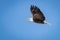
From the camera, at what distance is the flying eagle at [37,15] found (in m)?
13.9

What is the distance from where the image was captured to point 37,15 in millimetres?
14305

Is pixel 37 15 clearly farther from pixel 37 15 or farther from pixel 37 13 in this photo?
pixel 37 13

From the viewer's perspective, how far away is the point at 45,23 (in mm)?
14984

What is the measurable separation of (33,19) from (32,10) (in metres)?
0.69

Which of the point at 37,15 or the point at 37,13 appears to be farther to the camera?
the point at 37,15

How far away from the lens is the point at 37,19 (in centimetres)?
1459

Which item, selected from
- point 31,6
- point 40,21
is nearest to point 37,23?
point 40,21

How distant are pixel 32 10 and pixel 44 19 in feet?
2.41

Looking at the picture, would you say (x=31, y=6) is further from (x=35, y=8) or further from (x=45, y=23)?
(x=45, y=23)

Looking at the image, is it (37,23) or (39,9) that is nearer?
(39,9)

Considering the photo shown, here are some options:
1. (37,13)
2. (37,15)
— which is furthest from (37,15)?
(37,13)

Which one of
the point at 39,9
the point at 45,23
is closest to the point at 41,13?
the point at 39,9

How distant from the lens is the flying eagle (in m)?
13.9

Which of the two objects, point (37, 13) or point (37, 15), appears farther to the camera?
point (37, 15)
